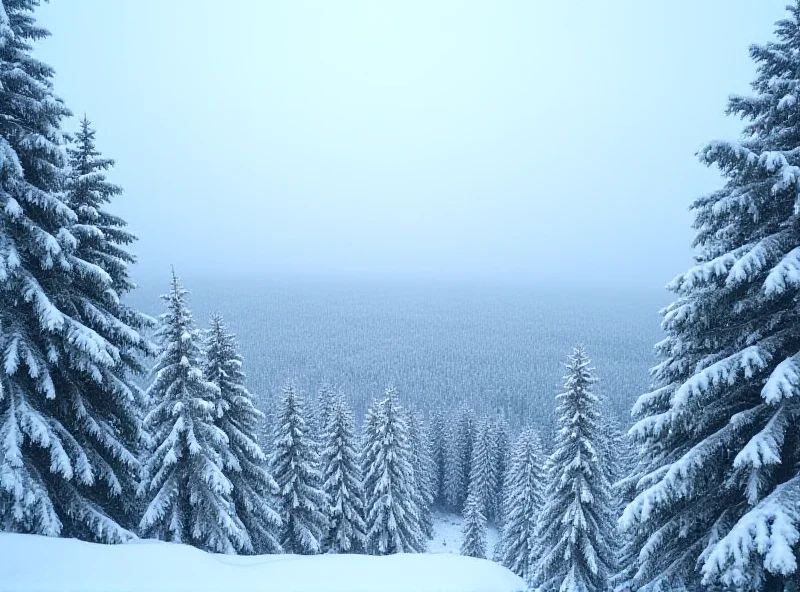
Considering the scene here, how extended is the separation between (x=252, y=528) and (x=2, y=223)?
1317 cm

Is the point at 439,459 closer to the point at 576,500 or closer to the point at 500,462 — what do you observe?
the point at 500,462

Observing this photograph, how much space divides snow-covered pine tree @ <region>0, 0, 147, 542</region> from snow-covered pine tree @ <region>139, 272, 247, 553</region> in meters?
2.56

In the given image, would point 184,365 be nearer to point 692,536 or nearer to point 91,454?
point 91,454

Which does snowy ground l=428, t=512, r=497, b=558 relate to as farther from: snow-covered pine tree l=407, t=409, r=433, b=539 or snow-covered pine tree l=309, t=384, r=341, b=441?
snow-covered pine tree l=309, t=384, r=341, b=441

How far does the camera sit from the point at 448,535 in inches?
2002

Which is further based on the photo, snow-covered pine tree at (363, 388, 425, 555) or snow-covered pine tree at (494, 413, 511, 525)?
snow-covered pine tree at (494, 413, 511, 525)

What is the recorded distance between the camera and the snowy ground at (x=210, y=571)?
6.84 metres

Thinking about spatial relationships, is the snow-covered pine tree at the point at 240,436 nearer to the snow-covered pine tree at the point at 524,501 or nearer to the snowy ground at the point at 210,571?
the snowy ground at the point at 210,571

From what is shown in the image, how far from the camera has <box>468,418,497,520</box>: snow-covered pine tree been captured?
51.3m

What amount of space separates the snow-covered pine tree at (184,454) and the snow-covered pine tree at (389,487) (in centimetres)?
1199

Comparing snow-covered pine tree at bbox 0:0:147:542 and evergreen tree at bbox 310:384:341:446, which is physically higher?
snow-covered pine tree at bbox 0:0:147:542

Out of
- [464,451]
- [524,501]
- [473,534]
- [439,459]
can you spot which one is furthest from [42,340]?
[439,459]

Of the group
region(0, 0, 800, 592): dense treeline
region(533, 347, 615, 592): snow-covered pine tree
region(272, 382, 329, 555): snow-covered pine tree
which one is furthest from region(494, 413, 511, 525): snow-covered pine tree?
region(0, 0, 800, 592): dense treeline

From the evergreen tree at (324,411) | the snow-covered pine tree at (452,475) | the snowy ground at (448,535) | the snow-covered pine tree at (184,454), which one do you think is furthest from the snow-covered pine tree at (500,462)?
the snow-covered pine tree at (184,454)
